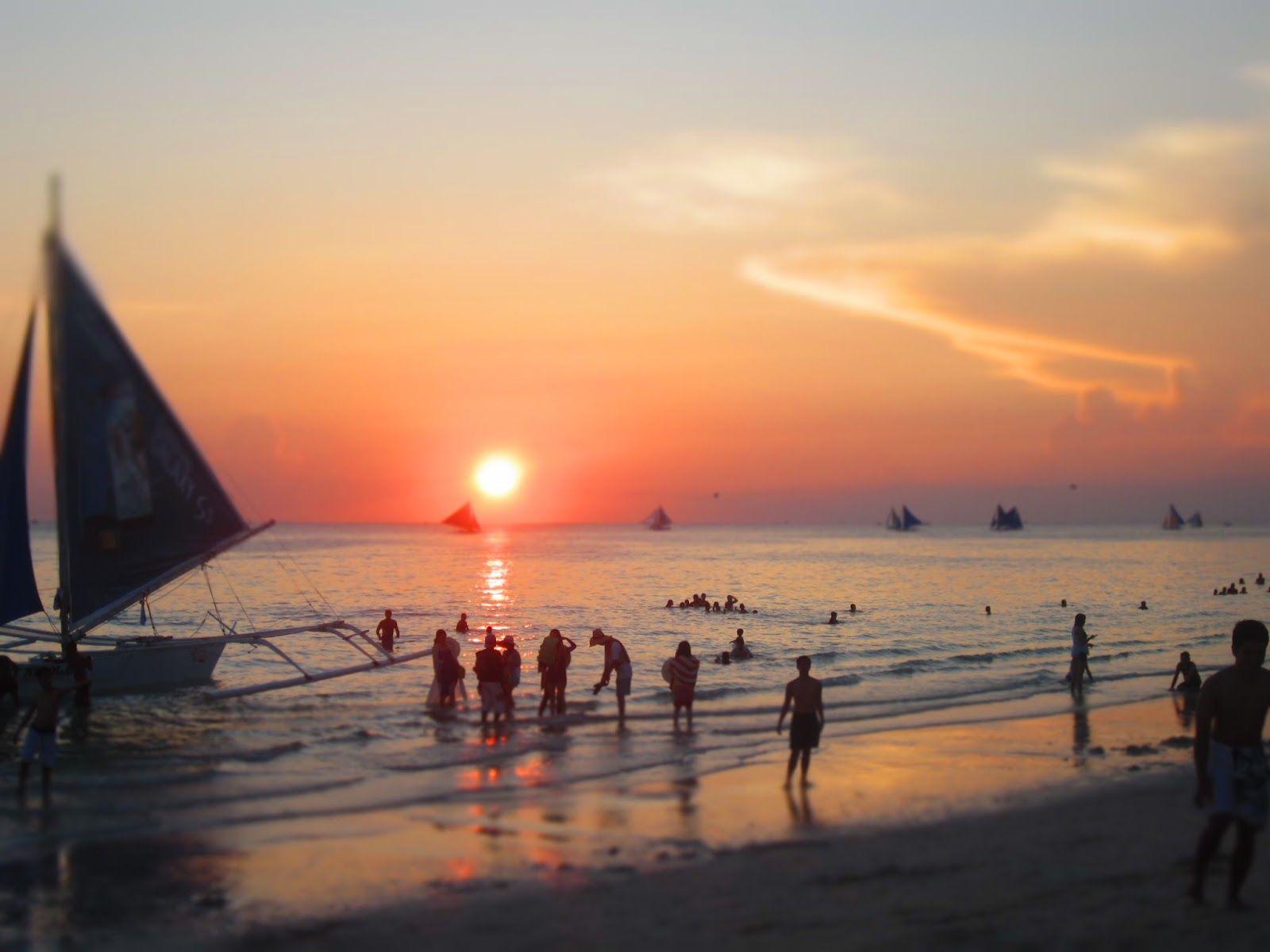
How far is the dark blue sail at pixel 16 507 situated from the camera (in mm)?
21875

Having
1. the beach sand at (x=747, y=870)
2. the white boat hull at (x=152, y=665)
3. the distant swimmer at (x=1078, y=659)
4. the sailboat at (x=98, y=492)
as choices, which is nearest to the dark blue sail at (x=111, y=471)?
the sailboat at (x=98, y=492)

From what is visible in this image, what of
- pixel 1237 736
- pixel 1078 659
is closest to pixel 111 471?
pixel 1237 736

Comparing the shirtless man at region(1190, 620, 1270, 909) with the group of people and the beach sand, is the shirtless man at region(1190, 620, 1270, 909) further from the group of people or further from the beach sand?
the group of people

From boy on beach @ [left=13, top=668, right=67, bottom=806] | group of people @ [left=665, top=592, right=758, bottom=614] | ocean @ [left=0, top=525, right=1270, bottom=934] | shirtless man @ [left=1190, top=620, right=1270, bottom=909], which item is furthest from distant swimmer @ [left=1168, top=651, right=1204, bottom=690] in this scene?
group of people @ [left=665, top=592, right=758, bottom=614]

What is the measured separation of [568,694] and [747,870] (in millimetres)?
16634

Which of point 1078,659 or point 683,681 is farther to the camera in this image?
point 1078,659

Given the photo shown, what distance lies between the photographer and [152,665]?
25.9 metres

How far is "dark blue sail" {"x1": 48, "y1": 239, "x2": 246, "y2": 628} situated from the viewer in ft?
73.8

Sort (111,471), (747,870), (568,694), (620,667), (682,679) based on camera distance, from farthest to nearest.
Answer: (568,694)
(111,471)
(620,667)
(682,679)
(747,870)

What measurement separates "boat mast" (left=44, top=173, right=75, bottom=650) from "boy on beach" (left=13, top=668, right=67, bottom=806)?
23.6 feet

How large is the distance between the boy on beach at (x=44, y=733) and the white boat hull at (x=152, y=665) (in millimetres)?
9330

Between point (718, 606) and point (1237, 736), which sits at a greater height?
point (1237, 736)

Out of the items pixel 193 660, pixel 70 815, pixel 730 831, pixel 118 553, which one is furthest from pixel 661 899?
pixel 193 660

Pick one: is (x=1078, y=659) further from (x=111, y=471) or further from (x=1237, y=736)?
(x=111, y=471)
